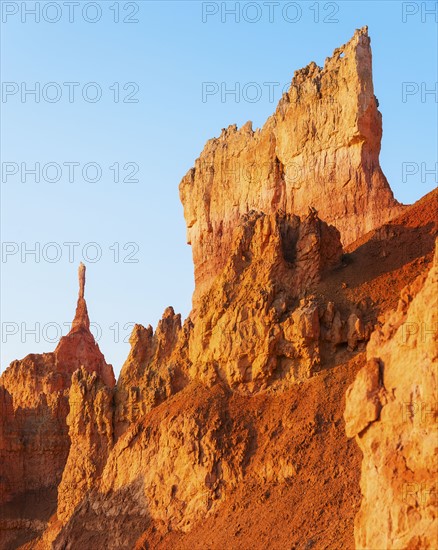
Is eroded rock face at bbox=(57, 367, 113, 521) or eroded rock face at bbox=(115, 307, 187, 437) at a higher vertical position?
eroded rock face at bbox=(115, 307, 187, 437)

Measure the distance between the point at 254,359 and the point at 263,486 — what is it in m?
4.78

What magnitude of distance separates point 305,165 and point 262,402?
21.5 m

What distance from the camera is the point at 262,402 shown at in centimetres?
3884

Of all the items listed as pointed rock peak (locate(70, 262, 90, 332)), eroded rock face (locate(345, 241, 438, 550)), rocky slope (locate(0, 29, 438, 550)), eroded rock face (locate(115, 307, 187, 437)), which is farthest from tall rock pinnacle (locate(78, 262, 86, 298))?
eroded rock face (locate(345, 241, 438, 550))

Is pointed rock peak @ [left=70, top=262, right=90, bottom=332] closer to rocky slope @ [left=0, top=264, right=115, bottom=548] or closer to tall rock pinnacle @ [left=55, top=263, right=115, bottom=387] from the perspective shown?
tall rock pinnacle @ [left=55, top=263, right=115, bottom=387]

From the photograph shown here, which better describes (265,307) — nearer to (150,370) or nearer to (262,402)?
(262,402)

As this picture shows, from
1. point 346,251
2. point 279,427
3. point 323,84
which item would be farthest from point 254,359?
point 323,84

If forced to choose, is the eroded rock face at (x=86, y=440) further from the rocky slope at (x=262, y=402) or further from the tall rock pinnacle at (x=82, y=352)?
the tall rock pinnacle at (x=82, y=352)

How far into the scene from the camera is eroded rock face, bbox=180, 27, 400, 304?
5456 centimetres

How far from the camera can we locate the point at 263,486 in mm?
36125

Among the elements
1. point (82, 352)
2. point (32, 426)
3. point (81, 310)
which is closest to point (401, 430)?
point (32, 426)

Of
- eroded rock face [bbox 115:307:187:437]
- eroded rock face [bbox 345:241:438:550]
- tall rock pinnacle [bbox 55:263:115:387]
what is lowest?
eroded rock face [bbox 345:241:438:550]

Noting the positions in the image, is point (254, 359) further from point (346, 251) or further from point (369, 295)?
point (346, 251)

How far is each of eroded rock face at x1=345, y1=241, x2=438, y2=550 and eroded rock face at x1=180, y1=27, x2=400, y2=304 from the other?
29241 mm
